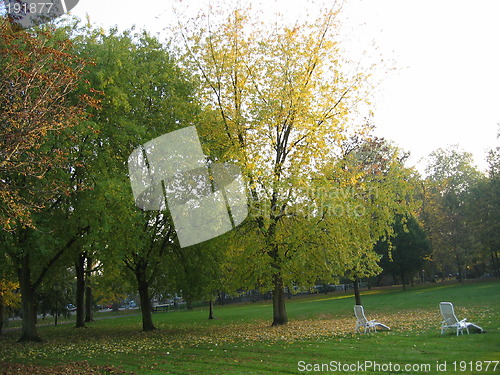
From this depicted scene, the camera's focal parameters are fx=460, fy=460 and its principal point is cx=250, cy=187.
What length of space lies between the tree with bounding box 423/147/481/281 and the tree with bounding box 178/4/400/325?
34.0m

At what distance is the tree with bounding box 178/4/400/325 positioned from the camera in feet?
56.3

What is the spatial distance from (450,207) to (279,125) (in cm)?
4223

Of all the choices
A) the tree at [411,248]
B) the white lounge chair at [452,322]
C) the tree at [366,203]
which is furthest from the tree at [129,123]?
the tree at [411,248]

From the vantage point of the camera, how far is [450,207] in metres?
54.6

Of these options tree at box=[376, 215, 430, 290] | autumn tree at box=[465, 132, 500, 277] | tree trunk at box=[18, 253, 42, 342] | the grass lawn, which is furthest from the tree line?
autumn tree at box=[465, 132, 500, 277]

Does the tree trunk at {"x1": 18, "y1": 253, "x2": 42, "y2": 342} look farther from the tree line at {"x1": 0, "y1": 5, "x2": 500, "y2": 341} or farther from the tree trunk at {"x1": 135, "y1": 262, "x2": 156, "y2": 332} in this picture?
the tree trunk at {"x1": 135, "y1": 262, "x2": 156, "y2": 332}

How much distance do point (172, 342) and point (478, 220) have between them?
42985mm

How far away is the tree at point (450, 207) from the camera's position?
51.3 meters

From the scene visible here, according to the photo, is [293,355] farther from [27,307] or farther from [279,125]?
[27,307]

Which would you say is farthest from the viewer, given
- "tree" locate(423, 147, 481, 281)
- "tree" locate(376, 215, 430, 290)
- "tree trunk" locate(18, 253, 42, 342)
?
"tree" locate(423, 147, 481, 281)

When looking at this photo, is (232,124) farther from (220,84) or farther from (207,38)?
(207,38)

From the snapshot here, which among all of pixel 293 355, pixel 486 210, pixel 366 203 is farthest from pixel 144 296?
pixel 486 210

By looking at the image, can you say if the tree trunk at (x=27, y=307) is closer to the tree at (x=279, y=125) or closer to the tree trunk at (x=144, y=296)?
the tree trunk at (x=144, y=296)

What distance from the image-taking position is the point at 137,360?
12.1 m
